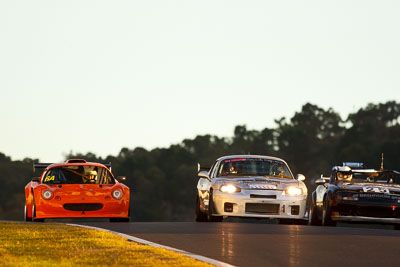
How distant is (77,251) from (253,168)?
31.4 feet

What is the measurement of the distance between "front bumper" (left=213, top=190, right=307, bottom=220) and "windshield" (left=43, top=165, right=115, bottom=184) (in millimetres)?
3157

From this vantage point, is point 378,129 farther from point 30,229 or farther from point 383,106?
point 30,229

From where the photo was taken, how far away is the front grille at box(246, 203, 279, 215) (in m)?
21.6

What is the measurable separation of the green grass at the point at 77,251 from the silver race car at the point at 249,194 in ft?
15.8

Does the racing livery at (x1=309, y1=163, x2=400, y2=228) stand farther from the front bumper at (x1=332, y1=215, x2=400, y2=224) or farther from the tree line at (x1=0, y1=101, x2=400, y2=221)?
the tree line at (x1=0, y1=101, x2=400, y2=221)

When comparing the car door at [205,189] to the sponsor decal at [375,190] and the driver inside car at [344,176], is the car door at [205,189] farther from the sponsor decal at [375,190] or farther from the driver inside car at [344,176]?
the sponsor decal at [375,190]

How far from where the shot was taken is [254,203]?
70.8 ft

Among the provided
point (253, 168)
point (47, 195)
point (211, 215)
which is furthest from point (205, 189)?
point (47, 195)

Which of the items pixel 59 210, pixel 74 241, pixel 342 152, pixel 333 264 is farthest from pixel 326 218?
pixel 342 152

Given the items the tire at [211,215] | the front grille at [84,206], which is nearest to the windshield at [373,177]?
the tire at [211,215]

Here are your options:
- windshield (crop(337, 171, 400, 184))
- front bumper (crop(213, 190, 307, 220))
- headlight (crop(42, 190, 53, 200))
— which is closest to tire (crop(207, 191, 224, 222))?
front bumper (crop(213, 190, 307, 220))

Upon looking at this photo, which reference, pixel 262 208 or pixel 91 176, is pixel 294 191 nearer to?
pixel 262 208

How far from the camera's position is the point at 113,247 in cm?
1421

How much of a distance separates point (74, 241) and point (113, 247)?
124cm
